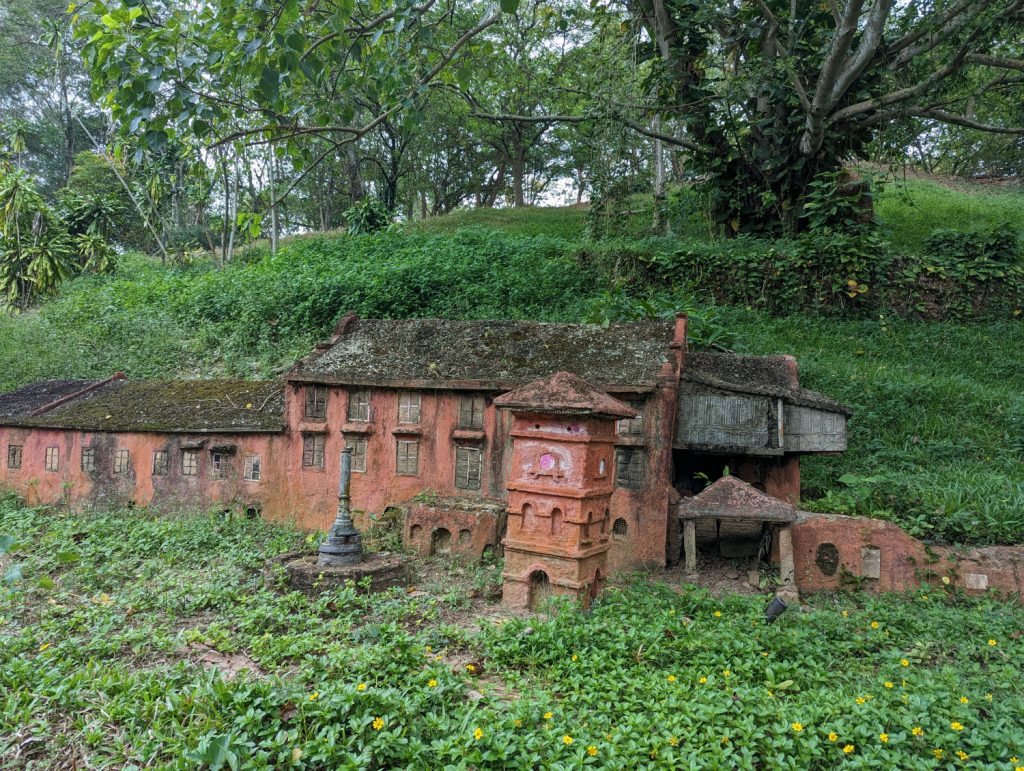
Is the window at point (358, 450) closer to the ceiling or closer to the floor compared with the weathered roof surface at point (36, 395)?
closer to the floor

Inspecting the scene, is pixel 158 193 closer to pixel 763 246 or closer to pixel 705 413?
pixel 763 246

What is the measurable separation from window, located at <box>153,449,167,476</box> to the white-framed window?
367 millimetres

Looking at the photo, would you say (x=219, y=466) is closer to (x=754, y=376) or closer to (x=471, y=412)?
(x=471, y=412)

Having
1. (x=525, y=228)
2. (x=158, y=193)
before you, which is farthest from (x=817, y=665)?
(x=158, y=193)

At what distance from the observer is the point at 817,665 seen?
5.36 meters

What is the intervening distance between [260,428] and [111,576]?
11.1 ft

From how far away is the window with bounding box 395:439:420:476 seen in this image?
10312 mm

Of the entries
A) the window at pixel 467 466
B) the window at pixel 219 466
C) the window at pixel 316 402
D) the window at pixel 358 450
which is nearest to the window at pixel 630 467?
the window at pixel 467 466

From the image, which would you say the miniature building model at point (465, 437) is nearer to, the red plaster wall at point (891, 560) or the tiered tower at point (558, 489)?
the tiered tower at point (558, 489)

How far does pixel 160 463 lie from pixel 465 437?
6069 mm

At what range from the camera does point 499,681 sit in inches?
213

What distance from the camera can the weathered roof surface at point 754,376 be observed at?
8.90 meters

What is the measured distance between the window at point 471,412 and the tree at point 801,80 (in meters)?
8.81

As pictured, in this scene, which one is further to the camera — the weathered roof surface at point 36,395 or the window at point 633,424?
the weathered roof surface at point 36,395
